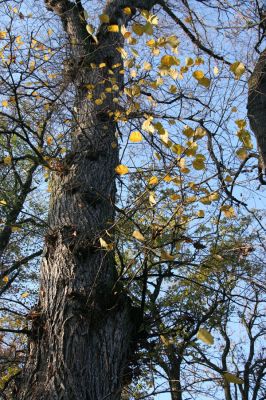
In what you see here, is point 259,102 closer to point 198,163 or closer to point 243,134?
point 243,134

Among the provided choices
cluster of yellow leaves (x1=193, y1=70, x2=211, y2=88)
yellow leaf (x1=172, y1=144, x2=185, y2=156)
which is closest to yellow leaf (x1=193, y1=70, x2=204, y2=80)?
cluster of yellow leaves (x1=193, y1=70, x2=211, y2=88)

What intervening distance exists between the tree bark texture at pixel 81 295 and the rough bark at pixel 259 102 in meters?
1.32

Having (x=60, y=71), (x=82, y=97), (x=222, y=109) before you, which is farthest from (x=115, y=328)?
(x=60, y=71)

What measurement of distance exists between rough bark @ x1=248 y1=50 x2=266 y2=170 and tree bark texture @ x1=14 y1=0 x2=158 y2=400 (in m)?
1.32

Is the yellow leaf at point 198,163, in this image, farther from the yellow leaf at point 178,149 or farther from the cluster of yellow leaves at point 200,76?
the cluster of yellow leaves at point 200,76

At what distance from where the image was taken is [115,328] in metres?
2.74

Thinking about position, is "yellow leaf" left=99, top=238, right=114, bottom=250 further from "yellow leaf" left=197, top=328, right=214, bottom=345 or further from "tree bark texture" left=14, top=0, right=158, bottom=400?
"yellow leaf" left=197, top=328, right=214, bottom=345

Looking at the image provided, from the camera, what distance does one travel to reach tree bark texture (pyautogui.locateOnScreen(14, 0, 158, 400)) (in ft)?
8.06

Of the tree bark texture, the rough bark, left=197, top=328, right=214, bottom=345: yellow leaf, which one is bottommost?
left=197, top=328, right=214, bottom=345: yellow leaf

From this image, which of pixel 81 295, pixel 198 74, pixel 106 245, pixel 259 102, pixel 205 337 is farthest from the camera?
pixel 259 102

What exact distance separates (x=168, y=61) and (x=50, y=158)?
1722 millimetres

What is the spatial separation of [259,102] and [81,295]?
2641mm

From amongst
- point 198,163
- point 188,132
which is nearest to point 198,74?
point 188,132

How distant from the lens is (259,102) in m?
4.19
